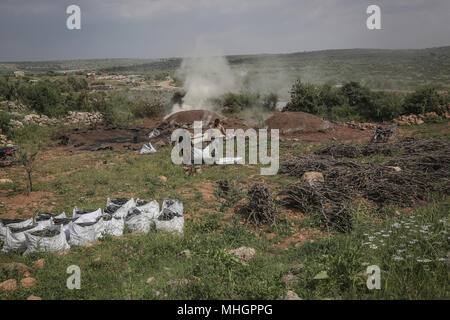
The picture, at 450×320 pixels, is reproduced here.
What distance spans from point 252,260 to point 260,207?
1.55 m

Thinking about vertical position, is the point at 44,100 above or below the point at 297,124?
above

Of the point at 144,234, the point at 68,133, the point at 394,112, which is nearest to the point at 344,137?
the point at 394,112

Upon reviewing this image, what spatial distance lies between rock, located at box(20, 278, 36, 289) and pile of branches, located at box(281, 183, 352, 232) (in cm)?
416

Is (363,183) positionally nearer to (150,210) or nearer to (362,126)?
(150,210)

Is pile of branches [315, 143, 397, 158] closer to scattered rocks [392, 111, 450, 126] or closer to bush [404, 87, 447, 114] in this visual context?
scattered rocks [392, 111, 450, 126]

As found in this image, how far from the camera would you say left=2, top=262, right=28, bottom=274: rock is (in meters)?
3.65

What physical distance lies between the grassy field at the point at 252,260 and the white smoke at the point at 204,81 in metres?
13.7

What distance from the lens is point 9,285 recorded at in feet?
11.0

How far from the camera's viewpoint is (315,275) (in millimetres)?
3193

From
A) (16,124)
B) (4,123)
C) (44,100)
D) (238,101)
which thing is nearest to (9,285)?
(4,123)

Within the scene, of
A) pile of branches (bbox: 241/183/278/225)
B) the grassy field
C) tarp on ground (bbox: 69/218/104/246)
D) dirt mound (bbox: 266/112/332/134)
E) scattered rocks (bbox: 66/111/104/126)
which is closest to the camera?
the grassy field

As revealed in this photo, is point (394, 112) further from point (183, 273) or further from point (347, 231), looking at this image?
point (183, 273)

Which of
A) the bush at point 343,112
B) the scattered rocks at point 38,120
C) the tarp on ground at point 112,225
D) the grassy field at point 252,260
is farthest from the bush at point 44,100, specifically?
the bush at point 343,112

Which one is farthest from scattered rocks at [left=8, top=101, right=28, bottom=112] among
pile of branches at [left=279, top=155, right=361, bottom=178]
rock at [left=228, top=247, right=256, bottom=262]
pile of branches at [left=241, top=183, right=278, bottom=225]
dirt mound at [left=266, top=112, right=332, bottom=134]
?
rock at [left=228, top=247, right=256, bottom=262]
